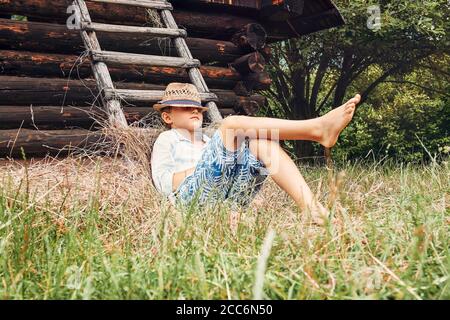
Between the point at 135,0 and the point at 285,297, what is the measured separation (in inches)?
190

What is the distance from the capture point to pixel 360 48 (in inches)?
406

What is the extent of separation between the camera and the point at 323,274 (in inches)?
73.7

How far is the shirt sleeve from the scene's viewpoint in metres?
3.75

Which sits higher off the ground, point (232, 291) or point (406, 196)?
point (406, 196)

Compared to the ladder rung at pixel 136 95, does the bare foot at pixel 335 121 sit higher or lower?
lower

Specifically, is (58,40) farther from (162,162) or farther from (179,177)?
(179,177)

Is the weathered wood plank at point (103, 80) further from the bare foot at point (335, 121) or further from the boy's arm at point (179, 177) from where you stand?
the bare foot at point (335, 121)

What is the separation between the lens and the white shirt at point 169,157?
3.75 m

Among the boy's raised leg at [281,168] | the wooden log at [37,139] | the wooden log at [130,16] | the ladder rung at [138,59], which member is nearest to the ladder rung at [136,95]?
the ladder rung at [138,59]

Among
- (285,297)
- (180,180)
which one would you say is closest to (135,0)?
(180,180)

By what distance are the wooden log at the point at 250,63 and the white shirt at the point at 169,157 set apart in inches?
154

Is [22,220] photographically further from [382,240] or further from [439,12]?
[439,12]

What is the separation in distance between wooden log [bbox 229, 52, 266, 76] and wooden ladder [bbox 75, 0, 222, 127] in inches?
68.7

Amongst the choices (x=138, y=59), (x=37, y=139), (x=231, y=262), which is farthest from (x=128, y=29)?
(x=231, y=262)
